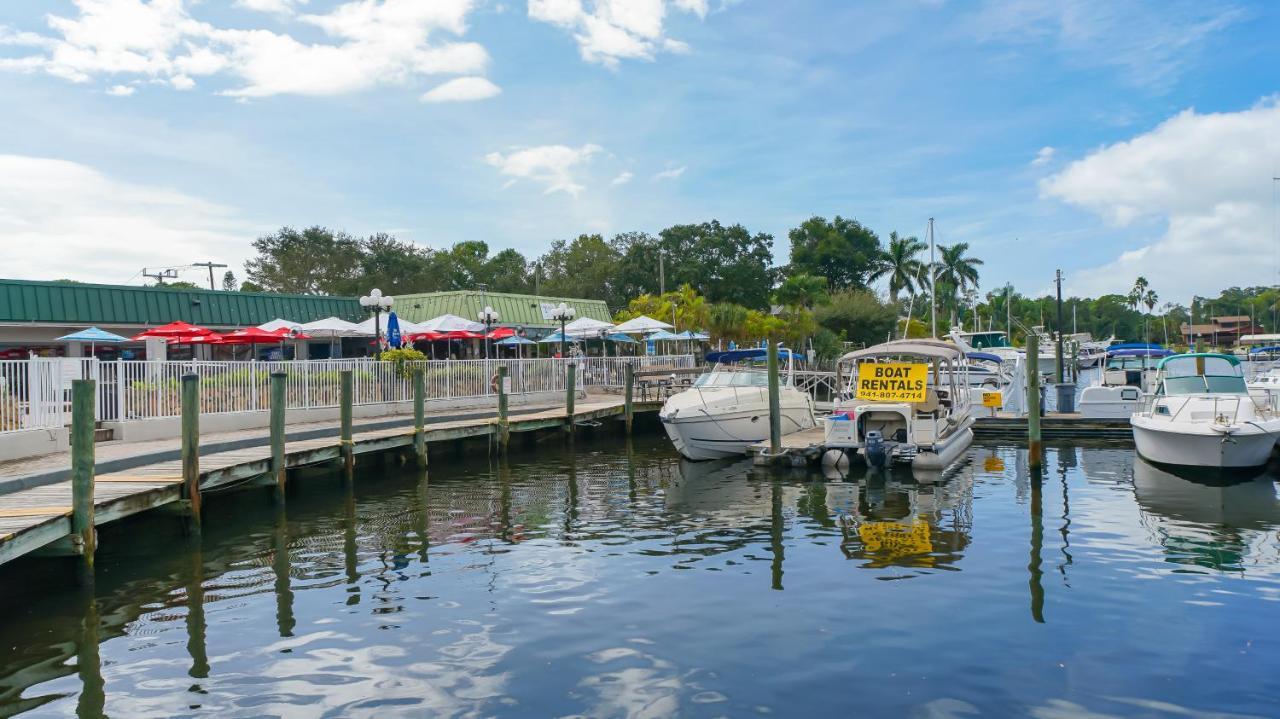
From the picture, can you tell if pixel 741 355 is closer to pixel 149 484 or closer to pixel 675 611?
pixel 149 484

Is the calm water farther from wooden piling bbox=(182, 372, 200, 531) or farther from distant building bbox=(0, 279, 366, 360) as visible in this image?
distant building bbox=(0, 279, 366, 360)

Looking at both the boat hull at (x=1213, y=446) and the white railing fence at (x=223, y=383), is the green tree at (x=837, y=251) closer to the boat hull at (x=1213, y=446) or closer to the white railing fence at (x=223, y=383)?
the white railing fence at (x=223, y=383)

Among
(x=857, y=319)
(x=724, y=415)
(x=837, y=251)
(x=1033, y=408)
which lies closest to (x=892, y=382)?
(x=1033, y=408)

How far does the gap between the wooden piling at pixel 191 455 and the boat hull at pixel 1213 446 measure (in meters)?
18.0

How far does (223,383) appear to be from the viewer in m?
19.6

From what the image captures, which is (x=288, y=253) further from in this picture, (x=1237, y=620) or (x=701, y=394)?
(x=1237, y=620)

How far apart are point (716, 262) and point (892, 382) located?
47087 millimetres

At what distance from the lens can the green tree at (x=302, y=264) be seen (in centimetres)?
5791

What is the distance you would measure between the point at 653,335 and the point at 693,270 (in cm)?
2535

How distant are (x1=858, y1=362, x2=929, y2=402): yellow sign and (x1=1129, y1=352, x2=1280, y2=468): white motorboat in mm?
4781

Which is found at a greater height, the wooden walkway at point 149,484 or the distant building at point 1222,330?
the distant building at point 1222,330

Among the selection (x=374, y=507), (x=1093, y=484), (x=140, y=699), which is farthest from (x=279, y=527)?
(x=1093, y=484)

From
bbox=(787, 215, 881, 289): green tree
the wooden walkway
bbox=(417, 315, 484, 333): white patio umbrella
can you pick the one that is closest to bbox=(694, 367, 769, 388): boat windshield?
the wooden walkway

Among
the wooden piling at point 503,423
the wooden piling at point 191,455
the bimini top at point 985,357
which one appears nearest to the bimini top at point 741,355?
the bimini top at point 985,357
